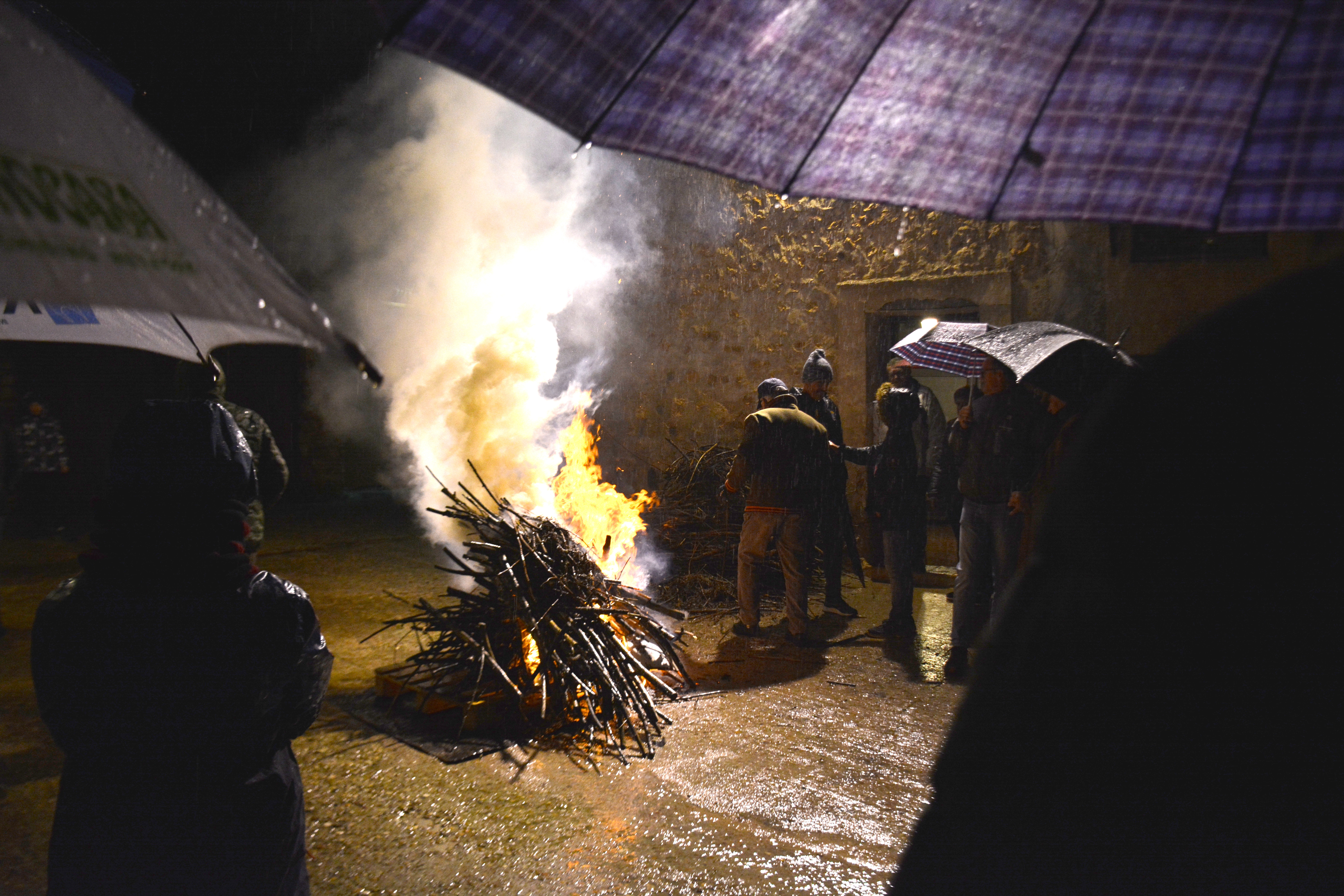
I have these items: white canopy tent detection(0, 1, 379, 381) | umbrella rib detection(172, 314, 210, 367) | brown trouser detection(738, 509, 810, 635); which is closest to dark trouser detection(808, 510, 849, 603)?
brown trouser detection(738, 509, 810, 635)

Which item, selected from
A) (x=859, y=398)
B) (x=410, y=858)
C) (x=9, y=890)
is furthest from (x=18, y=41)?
(x=859, y=398)

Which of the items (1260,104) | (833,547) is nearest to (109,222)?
(1260,104)

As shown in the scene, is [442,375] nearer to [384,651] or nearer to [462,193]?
[384,651]

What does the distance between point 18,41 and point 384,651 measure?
19.0 ft

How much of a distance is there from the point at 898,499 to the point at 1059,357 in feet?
6.58

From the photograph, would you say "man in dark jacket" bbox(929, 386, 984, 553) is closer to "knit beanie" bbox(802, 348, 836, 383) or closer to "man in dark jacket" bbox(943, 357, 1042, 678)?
"man in dark jacket" bbox(943, 357, 1042, 678)

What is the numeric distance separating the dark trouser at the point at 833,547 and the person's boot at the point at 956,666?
190cm

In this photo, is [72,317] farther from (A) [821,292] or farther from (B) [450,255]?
(A) [821,292]

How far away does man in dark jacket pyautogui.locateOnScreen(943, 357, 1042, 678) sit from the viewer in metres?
5.75

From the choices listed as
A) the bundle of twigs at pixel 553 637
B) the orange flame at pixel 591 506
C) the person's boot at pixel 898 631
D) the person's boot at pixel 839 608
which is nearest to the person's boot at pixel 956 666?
the person's boot at pixel 898 631

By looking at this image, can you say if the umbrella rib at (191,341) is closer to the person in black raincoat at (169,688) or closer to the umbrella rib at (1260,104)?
the person in black raincoat at (169,688)

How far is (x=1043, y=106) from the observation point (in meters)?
2.08

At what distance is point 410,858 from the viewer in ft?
11.2

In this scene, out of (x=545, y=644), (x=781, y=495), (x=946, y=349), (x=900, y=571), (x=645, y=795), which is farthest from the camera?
(x=946, y=349)
